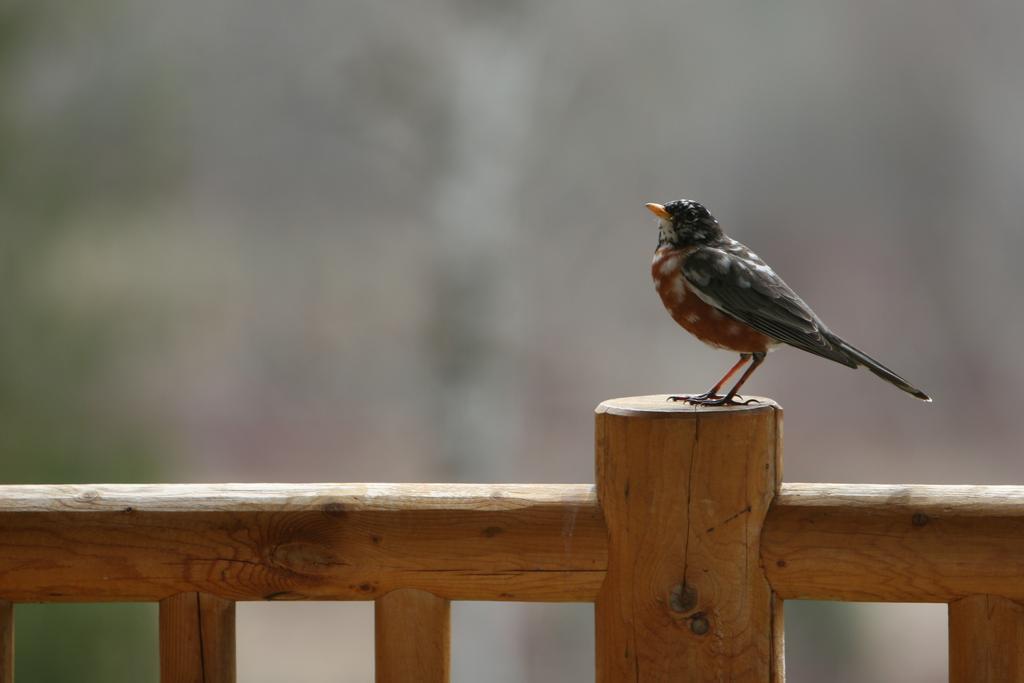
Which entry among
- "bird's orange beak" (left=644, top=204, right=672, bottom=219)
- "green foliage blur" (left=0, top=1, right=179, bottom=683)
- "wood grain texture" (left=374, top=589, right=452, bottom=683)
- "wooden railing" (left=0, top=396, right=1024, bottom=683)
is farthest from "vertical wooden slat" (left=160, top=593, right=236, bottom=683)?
"green foliage blur" (left=0, top=1, right=179, bottom=683)

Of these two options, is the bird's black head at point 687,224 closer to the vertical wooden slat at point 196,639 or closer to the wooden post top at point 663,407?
the wooden post top at point 663,407

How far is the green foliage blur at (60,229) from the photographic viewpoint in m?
4.15

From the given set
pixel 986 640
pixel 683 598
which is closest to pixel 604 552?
pixel 683 598

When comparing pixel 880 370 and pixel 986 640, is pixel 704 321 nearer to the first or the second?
pixel 880 370

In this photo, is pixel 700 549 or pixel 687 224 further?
pixel 687 224

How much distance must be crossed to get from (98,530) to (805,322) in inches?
35.1

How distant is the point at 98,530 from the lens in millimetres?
1087

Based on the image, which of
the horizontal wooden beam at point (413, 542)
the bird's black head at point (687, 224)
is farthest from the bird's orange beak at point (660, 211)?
the horizontal wooden beam at point (413, 542)

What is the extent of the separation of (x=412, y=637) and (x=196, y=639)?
21 cm

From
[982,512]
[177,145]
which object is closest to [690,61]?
[177,145]

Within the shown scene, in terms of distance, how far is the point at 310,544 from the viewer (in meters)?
1.07

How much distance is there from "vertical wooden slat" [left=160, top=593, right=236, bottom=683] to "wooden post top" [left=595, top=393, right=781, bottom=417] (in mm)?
416

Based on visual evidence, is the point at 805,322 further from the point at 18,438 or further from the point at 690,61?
the point at 690,61

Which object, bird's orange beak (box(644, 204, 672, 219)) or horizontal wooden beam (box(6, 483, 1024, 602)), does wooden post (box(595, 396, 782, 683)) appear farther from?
bird's orange beak (box(644, 204, 672, 219))
